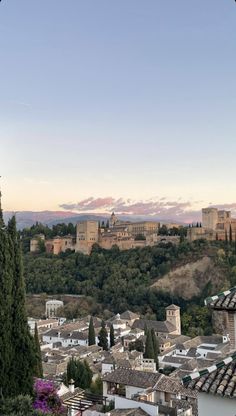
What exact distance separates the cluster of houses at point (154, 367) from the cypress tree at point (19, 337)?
1.69m

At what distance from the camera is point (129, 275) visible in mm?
51969

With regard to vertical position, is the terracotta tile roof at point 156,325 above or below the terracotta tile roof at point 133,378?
below

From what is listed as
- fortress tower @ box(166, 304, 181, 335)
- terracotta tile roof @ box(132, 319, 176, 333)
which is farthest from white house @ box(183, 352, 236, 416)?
fortress tower @ box(166, 304, 181, 335)

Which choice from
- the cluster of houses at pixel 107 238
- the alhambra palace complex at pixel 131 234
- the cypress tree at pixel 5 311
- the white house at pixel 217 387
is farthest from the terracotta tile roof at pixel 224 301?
the cluster of houses at pixel 107 238

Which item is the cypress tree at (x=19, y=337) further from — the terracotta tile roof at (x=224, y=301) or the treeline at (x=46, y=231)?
the treeline at (x=46, y=231)

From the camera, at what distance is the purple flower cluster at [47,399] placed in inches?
282

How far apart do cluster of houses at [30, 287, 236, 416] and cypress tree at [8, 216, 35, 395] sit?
5.54ft

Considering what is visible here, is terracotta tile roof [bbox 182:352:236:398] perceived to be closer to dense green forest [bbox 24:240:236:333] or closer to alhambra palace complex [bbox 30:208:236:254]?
dense green forest [bbox 24:240:236:333]

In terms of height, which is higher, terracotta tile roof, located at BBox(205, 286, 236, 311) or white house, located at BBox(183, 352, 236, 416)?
terracotta tile roof, located at BBox(205, 286, 236, 311)

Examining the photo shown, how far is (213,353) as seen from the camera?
2903 centimetres

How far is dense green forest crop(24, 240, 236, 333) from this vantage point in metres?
47.4

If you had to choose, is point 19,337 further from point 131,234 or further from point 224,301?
point 131,234

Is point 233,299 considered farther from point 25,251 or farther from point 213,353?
point 25,251

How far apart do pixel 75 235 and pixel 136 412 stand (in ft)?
184
